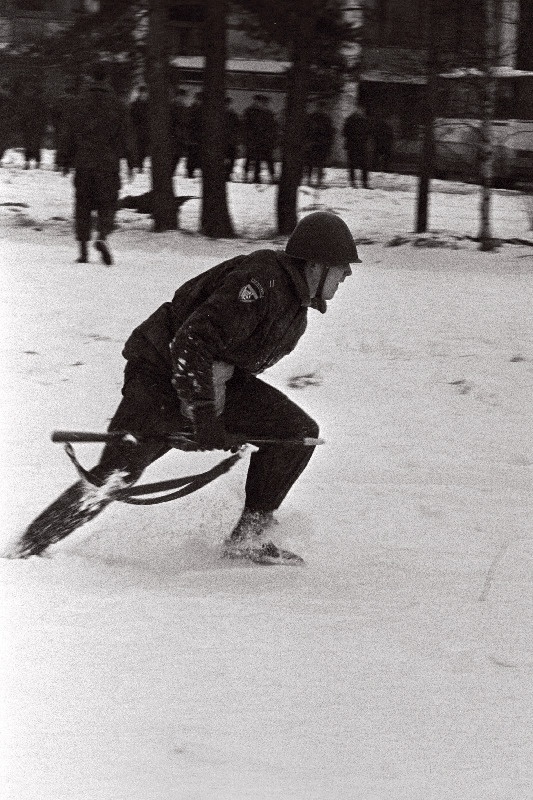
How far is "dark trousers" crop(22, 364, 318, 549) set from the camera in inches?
190

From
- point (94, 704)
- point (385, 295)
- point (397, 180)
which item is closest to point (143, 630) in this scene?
point (94, 704)

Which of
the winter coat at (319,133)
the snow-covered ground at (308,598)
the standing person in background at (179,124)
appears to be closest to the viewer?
the snow-covered ground at (308,598)

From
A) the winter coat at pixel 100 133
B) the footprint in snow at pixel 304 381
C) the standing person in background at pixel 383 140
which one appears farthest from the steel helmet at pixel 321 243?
the standing person in background at pixel 383 140

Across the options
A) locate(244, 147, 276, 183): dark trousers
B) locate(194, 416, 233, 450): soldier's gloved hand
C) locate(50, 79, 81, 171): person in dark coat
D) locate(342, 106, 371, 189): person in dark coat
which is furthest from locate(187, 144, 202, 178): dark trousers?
locate(194, 416, 233, 450): soldier's gloved hand

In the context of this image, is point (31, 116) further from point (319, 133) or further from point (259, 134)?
point (319, 133)

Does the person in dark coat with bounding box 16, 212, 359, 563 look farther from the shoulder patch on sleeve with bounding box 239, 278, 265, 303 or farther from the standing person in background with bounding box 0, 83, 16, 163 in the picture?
the standing person in background with bounding box 0, 83, 16, 163

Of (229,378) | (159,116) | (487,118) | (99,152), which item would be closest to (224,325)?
(229,378)

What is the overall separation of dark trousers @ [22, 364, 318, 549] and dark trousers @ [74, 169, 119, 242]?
21.4 ft

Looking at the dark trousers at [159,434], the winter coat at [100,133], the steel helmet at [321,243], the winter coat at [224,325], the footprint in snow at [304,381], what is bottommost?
the footprint in snow at [304,381]

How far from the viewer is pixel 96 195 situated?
11.3 metres

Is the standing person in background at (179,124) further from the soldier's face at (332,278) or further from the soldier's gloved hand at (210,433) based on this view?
the soldier's gloved hand at (210,433)

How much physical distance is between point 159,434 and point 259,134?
15400 millimetres

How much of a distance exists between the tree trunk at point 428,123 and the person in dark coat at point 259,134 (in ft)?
16.0

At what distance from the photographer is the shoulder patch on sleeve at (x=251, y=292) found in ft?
14.8
